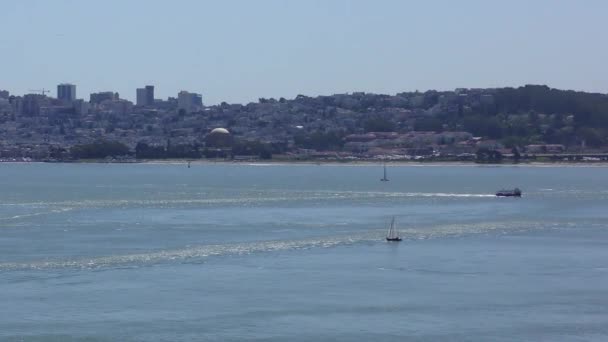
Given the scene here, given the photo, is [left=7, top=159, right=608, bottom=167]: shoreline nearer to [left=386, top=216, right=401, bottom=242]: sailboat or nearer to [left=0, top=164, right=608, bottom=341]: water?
[left=0, top=164, right=608, bottom=341]: water

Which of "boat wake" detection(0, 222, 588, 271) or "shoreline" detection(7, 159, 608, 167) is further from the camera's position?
"shoreline" detection(7, 159, 608, 167)

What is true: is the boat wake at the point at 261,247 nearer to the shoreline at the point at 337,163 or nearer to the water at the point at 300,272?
the water at the point at 300,272

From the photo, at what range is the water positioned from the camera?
28938 millimetres

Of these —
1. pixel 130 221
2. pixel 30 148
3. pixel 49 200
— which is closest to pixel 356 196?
pixel 49 200

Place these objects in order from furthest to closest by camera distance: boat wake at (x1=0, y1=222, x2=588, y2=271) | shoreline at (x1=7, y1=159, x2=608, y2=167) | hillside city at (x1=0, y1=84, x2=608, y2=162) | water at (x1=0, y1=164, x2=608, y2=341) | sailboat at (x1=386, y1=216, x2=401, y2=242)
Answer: hillside city at (x1=0, y1=84, x2=608, y2=162)
shoreline at (x1=7, y1=159, x2=608, y2=167)
sailboat at (x1=386, y1=216, x2=401, y2=242)
boat wake at (x1=0, y1=222, x2=588, y2=271)
water at (x1=0, y1=164, x2=608, y2=341)

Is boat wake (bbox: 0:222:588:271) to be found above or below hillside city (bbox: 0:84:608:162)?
below

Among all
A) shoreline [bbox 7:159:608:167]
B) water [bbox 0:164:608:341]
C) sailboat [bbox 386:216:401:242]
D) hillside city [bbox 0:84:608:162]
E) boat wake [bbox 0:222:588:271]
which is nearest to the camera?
water [bbox 0:164:608:341]

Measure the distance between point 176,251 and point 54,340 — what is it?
14588 millimetres

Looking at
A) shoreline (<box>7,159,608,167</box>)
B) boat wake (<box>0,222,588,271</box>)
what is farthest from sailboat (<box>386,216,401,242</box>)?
shoreline (<box>7,159,608,167</box>)

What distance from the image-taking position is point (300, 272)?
36719mm

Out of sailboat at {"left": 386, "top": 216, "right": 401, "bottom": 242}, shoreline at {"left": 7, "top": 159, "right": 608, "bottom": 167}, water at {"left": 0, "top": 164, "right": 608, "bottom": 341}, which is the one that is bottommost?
water at {"left": 0, "top": 164, "right": 608, "bottom": 341}

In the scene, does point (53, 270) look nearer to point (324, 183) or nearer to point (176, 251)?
point (176, 251)

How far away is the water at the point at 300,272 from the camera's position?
94.9ft

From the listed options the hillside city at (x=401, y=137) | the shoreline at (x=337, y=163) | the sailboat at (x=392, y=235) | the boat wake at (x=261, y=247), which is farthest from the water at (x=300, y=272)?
the hillside city at (x=401, y=137)
